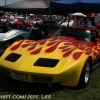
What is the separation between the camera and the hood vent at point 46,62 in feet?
13.4

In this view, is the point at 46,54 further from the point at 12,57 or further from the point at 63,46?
the point at 12,57

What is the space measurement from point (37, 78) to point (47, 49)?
0.84m

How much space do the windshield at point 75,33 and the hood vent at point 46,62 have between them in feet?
5.10

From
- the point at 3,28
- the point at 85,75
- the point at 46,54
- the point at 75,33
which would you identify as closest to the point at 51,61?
the point at 46,54

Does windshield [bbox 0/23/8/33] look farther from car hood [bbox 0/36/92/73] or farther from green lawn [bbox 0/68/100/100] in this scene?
green lawn [bbox 0/68/100/100]

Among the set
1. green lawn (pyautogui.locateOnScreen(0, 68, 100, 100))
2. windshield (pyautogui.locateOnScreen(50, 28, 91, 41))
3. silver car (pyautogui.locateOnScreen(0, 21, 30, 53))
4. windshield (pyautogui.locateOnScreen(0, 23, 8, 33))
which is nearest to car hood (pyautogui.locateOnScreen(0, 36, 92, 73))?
windshield (pyautogui.locateOnScreen(50, 28, 91, 41))

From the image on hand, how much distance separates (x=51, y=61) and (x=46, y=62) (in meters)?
0.10

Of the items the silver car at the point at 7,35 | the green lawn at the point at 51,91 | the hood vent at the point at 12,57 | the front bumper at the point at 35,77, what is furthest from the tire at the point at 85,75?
the silver car at the point at 7,35

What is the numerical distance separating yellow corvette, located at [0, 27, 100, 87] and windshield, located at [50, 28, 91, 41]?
0.28 m

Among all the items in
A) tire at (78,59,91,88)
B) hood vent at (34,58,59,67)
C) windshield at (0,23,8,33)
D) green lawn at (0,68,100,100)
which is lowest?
green lawn at (0,68,100,100)

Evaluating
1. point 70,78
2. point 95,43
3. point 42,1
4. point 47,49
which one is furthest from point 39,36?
point 70,78

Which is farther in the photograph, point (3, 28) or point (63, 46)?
point (3, 28)

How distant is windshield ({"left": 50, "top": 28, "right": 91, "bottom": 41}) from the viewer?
551 centimetres

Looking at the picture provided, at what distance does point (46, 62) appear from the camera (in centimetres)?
416
